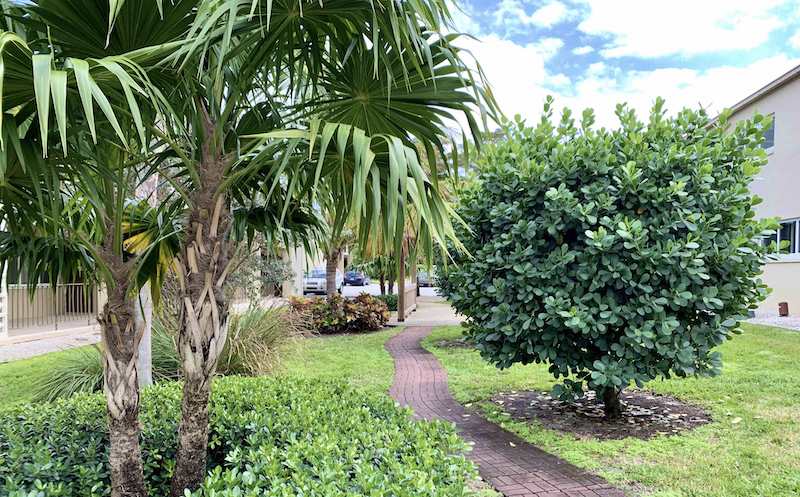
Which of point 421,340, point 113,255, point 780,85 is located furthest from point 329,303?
point 780,85

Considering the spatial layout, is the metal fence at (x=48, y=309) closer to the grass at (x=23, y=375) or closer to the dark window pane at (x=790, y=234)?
the grass at (x=23, y=375)

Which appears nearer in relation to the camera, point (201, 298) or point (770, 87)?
point (201, 298)

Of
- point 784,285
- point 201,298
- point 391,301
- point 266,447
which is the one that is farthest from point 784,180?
point 201,298

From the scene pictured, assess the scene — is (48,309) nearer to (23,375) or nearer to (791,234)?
(23,375)

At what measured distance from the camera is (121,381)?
3.09 m

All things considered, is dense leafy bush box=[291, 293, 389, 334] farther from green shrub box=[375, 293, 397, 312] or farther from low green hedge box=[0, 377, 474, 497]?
low green hedge box=[0, 377, 474, 497]

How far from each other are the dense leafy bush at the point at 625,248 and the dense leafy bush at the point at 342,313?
9195 millimetres

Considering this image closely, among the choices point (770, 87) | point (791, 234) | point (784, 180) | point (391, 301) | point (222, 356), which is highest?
point (770, 87)

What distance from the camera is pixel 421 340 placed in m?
12.9

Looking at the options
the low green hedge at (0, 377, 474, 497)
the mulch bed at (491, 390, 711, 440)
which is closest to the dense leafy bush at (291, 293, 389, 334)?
the mulch bed at (491, 390, 711, 440)

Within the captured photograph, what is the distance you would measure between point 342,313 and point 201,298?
11.7 metres

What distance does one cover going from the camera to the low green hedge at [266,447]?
2.59m

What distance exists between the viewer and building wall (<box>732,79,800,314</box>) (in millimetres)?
15352

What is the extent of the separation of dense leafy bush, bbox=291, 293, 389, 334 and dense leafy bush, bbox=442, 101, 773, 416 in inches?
362
